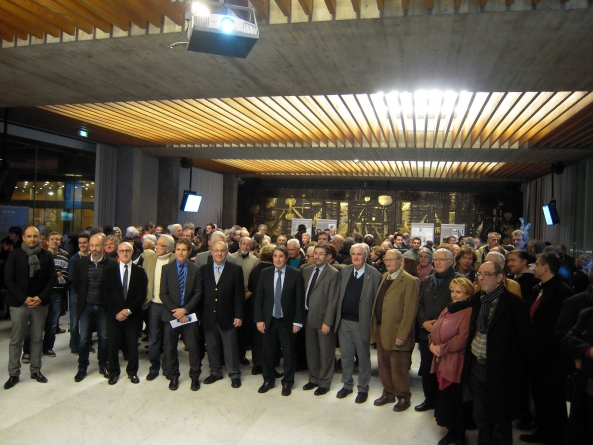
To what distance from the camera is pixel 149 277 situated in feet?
17.9

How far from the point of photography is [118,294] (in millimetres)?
5062

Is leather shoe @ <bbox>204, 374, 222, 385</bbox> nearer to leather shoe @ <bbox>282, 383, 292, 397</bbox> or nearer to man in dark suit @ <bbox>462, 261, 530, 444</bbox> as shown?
leather shoe @ <bbox>282, 383, 292, 397</bbox>

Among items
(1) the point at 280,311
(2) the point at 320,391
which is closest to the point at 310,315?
(1) the point at 280,311

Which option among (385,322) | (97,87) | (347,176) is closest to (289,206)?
(347,176)

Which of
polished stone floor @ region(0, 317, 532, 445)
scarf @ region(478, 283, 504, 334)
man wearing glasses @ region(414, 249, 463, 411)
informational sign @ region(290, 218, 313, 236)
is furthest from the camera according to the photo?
informational sign @ region(290, 218, 313, 236)

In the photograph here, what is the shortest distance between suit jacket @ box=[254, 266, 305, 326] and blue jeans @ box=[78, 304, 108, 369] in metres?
1.64

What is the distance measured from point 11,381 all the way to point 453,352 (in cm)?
413

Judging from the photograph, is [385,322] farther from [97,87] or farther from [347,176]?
[347,176]

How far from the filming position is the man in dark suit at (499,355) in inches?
131

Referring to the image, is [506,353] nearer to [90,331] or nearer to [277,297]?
[277,297]

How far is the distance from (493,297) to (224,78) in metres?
3.74

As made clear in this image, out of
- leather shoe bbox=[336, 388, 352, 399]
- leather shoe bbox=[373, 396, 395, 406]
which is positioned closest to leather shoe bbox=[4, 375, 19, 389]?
leather shoe bbox=[336, 388, 352, 399]

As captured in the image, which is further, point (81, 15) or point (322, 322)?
point (322, 322)

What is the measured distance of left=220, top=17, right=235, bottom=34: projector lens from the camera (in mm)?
3576
